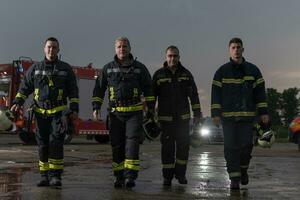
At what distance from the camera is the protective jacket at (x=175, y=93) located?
7.39 metres

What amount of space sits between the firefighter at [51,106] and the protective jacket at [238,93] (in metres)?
1.80

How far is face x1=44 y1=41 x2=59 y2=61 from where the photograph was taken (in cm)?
706

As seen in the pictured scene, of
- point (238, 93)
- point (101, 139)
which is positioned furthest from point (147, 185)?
point (101, 139)

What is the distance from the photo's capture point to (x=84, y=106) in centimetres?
2041

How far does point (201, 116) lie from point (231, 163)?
0.89 meters

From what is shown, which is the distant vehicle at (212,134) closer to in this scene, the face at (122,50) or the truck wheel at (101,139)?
the truck wheel at (101,139)

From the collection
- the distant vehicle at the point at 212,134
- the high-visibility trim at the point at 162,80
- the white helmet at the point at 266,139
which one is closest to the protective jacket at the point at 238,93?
the white helmet at the point at 266,139

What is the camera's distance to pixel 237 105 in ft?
22.8

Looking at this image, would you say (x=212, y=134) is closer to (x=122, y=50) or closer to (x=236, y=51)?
(x=236, y=51)

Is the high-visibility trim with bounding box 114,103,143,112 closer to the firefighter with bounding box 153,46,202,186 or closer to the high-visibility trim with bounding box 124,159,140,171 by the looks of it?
the firefighter with bounding box 153,46,202,186

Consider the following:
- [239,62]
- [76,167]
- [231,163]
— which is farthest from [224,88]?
[76,167]

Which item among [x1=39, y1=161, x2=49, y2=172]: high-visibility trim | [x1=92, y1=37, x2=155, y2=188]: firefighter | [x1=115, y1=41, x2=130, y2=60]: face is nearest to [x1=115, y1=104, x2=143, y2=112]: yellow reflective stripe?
[x1=92, y1=37, x2=155, y2=188]: firefighter

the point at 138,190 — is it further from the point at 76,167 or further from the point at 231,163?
the point at 76,167

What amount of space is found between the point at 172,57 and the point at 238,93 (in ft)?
3.42
